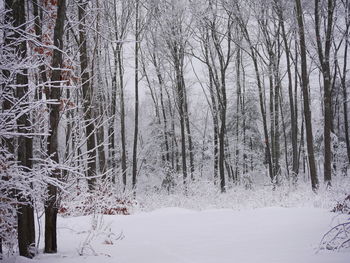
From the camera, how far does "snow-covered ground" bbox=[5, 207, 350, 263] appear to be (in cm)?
387

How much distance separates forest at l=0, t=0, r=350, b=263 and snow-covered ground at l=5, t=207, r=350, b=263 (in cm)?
5

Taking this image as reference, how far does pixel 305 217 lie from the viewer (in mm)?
6363

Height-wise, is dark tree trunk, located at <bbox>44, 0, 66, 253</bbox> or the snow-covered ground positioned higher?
dark tree trunk, located at <bbox>44, 0, 66, 253</bbox>

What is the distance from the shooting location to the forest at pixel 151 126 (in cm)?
395

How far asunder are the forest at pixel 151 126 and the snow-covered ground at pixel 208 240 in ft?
0.16

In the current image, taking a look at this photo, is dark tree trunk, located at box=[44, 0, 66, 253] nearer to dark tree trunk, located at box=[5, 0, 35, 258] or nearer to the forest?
the forest

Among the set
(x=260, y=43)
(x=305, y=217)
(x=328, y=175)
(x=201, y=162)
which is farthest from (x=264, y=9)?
(x=201, y=162)

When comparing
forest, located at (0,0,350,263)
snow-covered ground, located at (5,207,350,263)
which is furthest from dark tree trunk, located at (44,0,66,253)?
snow-covered ground, located at (5,207,350,263)

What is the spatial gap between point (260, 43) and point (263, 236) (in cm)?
1446

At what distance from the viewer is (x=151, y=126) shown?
27188 mm

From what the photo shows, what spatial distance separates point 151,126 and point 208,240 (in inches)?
882

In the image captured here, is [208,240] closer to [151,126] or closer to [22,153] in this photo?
[22,153]

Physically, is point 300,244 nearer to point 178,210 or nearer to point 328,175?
point 178,210

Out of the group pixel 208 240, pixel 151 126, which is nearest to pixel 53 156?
pixel 208 240
